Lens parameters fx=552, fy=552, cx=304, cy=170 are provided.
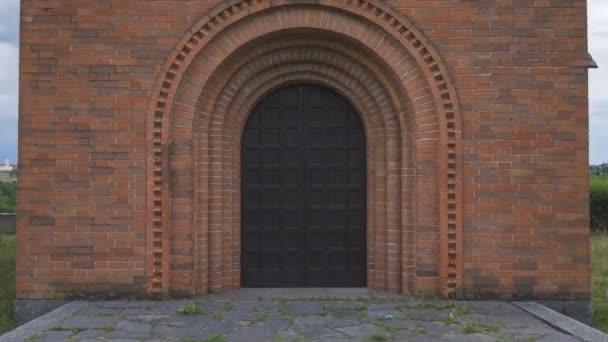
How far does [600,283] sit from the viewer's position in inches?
362

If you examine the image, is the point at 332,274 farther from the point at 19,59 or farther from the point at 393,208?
the point at 19,59

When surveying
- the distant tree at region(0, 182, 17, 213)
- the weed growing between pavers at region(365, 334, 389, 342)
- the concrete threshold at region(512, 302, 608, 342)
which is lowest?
the weed growing between pavers at region(365, 334, 389, 342)

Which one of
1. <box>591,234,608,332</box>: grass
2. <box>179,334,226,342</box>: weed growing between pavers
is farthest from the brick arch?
<box>591,234,608,332</box>: grass

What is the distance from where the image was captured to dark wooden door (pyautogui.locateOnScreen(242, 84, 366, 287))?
6.95 meters

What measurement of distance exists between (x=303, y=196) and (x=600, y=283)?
18.5 ft

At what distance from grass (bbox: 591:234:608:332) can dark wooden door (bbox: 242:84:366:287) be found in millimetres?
3049

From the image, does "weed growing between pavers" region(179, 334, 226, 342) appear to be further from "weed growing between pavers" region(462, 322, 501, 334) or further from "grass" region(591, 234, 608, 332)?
"grass" region(591, 234, 608, 332)

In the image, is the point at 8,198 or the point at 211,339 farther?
the point at 8,198

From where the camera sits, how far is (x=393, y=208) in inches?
263

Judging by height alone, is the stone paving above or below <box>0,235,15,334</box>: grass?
above

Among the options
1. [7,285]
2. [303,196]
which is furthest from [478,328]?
[7,285]

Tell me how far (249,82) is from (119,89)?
155 cm

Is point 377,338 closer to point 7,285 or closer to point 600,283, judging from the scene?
point 600,283

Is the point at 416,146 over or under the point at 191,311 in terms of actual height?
over
